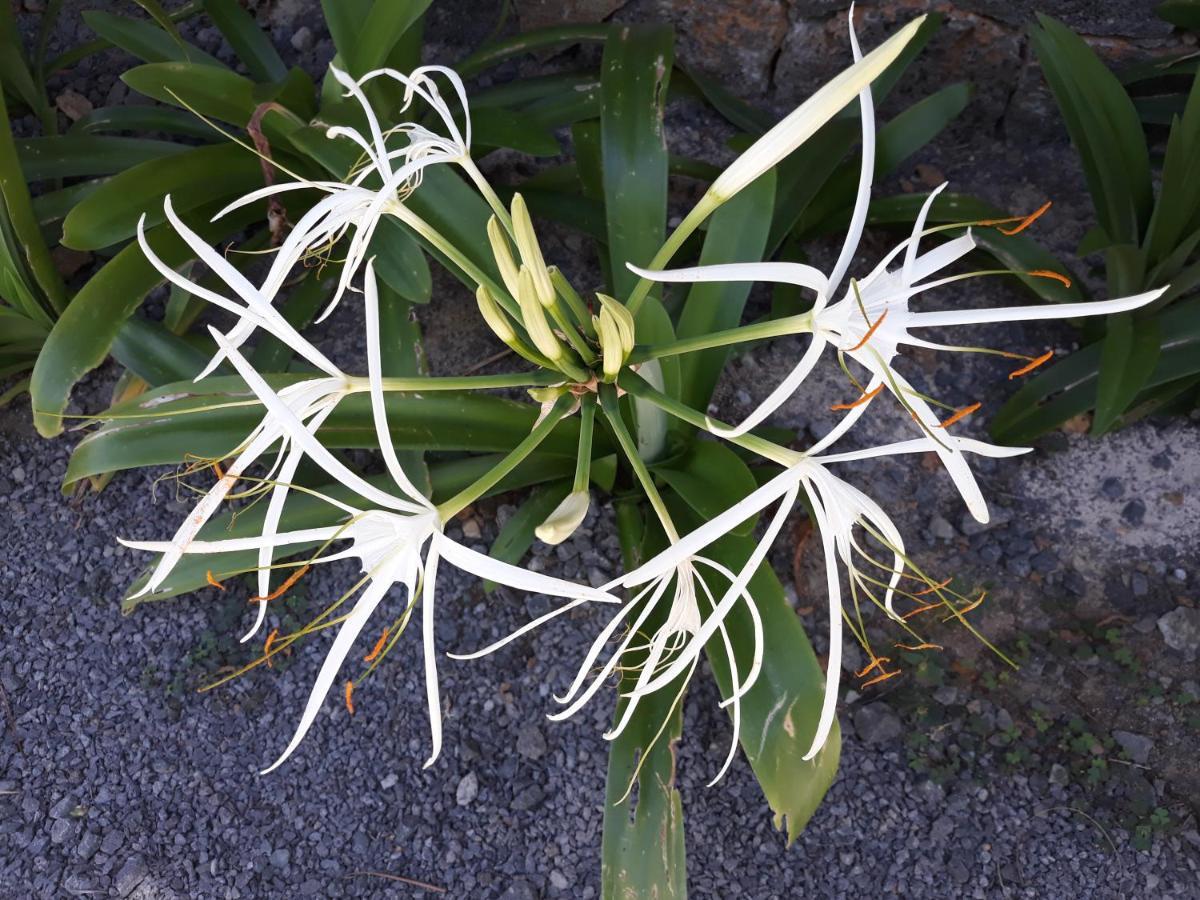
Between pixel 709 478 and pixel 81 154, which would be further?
pixel 81 154

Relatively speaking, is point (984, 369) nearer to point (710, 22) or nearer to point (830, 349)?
point (830, 349)

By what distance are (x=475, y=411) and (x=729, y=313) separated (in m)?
0.39

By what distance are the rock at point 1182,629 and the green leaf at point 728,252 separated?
2.81 feet

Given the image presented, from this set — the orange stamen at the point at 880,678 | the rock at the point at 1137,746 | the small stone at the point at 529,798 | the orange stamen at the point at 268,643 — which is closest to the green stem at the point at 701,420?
the orange stamen at the point at 880,678

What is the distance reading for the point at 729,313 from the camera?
1350 millimetres

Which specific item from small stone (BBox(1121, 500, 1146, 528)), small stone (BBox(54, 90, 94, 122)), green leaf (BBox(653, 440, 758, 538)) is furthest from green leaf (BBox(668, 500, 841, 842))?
small stone (BBox(54, 90, 94, 122))

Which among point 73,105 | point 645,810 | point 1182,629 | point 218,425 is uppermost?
point 73,105

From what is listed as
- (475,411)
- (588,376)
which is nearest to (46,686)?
(475,411)

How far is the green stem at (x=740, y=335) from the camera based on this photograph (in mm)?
845

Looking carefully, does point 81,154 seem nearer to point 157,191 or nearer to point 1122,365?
point 157,191

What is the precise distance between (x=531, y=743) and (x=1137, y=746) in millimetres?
943

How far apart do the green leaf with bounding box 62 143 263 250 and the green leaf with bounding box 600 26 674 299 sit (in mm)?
614

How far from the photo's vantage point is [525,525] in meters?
1.46

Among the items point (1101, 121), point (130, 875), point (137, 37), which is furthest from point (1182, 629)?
point (137, 37)
